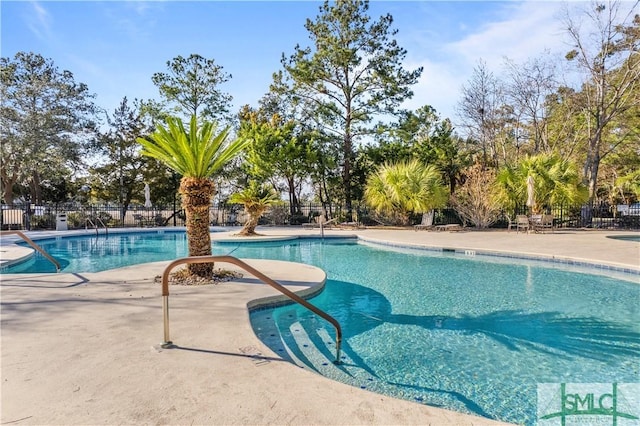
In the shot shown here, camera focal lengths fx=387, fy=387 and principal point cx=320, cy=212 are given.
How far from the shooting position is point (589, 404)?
3.29 meters

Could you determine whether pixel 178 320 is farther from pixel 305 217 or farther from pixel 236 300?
pixel 305 217

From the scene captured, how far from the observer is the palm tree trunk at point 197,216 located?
6.60 m

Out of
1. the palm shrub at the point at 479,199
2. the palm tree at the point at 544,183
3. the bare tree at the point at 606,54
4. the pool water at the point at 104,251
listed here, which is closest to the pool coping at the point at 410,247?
the pool water at the point at 104,251

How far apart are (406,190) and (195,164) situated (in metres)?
13.6

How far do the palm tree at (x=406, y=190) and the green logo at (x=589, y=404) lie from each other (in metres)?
15.1

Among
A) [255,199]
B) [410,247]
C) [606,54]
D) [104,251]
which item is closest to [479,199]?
[410,247]

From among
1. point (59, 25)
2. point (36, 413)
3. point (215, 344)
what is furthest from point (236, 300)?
point (59, 25)

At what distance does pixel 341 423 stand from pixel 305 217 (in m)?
21.0

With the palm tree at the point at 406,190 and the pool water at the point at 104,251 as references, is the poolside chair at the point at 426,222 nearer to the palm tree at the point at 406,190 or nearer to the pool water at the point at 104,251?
the palm tree at the point at 406,190

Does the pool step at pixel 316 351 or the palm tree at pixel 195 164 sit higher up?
the palm tree at pixel 195 164

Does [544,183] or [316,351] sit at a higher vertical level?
[544,183]

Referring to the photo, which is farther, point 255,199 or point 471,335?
point 255,199

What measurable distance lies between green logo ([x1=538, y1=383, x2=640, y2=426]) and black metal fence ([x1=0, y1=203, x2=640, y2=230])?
51.5ft

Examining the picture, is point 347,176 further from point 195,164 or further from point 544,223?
point 195,164
